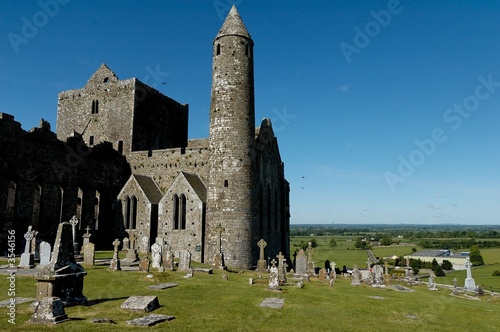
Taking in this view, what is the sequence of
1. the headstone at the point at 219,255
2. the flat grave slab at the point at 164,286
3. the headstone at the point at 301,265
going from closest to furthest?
the flat grave slab at the point at 164,286 < the headstone at the point at 301,265 < the headstone at the point at 219,255

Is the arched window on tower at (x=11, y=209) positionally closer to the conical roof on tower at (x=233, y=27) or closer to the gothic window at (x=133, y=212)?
the gothic window at (x=133, y=212)

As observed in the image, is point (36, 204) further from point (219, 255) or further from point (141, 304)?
point (141, 304)

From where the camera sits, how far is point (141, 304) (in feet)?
36.0

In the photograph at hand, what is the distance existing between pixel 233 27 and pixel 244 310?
22.3 meters

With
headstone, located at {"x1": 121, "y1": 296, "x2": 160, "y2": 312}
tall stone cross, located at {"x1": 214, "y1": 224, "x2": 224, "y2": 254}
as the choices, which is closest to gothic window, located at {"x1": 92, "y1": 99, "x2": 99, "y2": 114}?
tall stone cross, located at {"x1": 214, "y1": 224, "x2": 224, "y2": 254}

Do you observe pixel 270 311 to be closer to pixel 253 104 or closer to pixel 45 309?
pixel 45 309

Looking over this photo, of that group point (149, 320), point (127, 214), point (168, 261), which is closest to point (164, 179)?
point (127, 214)

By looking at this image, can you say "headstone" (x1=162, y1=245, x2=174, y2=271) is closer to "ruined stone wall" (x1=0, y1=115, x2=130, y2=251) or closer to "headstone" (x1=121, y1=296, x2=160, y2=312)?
"headstone" (x1=121, y1=296, x2=160, y2=312)

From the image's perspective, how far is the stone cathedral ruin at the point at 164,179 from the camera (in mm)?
26359

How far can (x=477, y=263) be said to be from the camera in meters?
86.2

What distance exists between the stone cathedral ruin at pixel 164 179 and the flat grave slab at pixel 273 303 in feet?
38.7

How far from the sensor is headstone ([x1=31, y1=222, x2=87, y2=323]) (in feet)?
31.0

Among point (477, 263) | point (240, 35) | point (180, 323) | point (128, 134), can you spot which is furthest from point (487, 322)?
point (477, 263)

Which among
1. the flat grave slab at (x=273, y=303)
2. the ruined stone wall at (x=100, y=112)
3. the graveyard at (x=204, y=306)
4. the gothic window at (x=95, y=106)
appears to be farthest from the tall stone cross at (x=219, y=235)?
the gothic window at (x=95, y=106)
